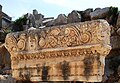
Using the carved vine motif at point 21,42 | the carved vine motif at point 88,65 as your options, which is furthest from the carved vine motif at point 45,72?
the carved vine motif at point 88,65

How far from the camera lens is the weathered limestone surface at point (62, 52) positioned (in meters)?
4.05

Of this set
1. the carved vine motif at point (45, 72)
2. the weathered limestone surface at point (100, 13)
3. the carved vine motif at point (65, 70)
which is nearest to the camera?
the carved vine motif at point (65, 70)

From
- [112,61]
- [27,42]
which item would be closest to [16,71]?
[27,42]

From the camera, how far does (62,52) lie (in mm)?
4332

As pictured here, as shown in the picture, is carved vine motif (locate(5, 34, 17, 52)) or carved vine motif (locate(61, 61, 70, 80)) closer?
carved vine motif (locate(61, 61, 70, 80))

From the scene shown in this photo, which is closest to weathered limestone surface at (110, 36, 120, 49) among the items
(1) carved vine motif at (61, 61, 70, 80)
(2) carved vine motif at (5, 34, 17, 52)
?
(2) carved vine motif at (5, 34, 17, 52)

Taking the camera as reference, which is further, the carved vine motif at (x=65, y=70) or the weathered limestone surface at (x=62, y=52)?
the carved vine motif at (x=65, y=70)

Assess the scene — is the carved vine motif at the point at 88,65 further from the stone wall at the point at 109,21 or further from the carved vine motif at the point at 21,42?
the stone wall at the point at 109,21

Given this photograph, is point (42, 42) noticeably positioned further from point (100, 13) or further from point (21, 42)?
point (100, 13)

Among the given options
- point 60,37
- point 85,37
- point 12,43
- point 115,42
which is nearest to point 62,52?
point 60,37

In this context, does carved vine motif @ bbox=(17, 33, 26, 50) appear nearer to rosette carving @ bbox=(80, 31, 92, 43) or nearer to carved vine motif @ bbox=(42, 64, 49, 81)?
carved vine motif @ bbox=(42, 64, 49, 81)

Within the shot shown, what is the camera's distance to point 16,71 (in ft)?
16.1

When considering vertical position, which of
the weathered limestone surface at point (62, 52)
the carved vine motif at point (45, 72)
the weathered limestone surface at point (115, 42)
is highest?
the weathered limestone surface at point (115, 42)

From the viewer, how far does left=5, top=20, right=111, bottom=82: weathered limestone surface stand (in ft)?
13.3
